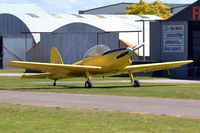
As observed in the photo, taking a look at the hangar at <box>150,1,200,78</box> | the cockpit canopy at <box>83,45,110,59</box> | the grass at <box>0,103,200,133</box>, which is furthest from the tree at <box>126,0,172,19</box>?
the grass at <box>0,103,200,133</box>

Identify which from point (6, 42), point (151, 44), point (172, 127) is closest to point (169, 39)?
point (151, 44)

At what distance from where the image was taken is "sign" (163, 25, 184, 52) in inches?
1580

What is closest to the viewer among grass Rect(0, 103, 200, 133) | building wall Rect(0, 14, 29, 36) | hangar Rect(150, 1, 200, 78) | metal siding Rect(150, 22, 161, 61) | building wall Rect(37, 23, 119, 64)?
grass Rect(0, 103, 200, 133)

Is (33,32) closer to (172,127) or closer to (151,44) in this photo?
(151,44)

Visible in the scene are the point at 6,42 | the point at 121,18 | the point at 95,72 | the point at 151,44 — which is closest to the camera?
the point at 95,72

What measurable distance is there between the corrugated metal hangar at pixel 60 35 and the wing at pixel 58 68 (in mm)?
18876

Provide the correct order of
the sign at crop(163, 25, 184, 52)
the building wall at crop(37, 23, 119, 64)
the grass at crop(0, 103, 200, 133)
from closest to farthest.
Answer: the grass at crop(0, 103, 200, 133) → the sign at crop(163, 25, 184, 52) → the building wall at crop(37, 23, 119, 64)

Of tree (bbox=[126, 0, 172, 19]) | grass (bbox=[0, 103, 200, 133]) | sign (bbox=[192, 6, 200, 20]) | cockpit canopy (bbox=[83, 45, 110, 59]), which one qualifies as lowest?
grass (bbox=[0, 103, 200, 133])

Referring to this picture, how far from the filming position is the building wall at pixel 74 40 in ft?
157

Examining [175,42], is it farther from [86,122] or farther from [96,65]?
[86,122]

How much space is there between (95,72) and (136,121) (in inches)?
577

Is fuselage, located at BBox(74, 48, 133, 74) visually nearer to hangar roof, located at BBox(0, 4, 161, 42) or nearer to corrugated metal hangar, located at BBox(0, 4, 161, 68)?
corrugated metal hangar, located at BBox(0, 4, 161, 68)

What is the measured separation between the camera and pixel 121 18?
221 ft

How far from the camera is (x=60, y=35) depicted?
52375 mm
